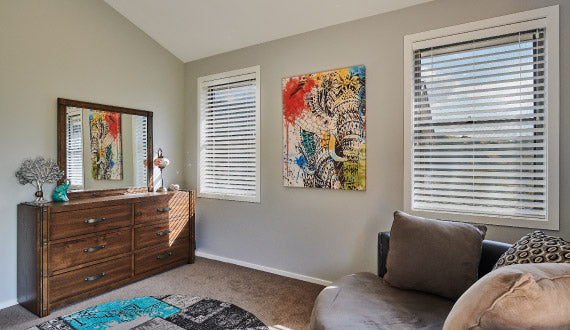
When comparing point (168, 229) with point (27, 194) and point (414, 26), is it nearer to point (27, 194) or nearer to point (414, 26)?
point (27, 194)

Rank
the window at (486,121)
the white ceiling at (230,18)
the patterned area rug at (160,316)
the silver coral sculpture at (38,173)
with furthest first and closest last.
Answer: the white ceiling at (230,18), the silver coral sculpture at (38,173), the patterned area rug at (160,316), the window at (486,121)

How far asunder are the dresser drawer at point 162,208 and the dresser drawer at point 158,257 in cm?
33

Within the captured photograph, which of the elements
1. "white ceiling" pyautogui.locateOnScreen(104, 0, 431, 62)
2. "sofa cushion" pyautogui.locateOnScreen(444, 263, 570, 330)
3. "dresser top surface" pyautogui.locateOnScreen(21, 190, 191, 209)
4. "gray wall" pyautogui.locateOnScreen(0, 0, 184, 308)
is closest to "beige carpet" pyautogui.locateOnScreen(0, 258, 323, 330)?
"gray wall" pyautogui.locateOnScreen(0, 0, 184, 308)

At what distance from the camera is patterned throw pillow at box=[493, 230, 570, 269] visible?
4.45ft

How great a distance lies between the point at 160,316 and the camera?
8.06 feet

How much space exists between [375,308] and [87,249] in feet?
7.86

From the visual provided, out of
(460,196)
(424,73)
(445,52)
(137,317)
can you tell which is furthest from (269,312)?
(445,52)

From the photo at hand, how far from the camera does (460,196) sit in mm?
2518

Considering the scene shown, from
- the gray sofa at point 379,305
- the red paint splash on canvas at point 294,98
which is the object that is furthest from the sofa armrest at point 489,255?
the red paint splash on canvas at point 294,98

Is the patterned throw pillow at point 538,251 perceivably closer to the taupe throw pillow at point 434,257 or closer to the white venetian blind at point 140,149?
the taupe throw pillow at point 434,257

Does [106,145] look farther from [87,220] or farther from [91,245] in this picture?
[91,245]

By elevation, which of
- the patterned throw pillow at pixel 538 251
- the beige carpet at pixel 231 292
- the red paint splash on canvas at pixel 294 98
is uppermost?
the red paint splash on canvas at pixel 294 98

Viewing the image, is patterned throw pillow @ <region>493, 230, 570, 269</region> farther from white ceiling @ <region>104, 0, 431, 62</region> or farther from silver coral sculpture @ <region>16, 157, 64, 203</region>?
silver coral sculpture @ <region>16, 157, 64, 203</region>

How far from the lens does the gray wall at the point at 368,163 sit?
96.0 inches
